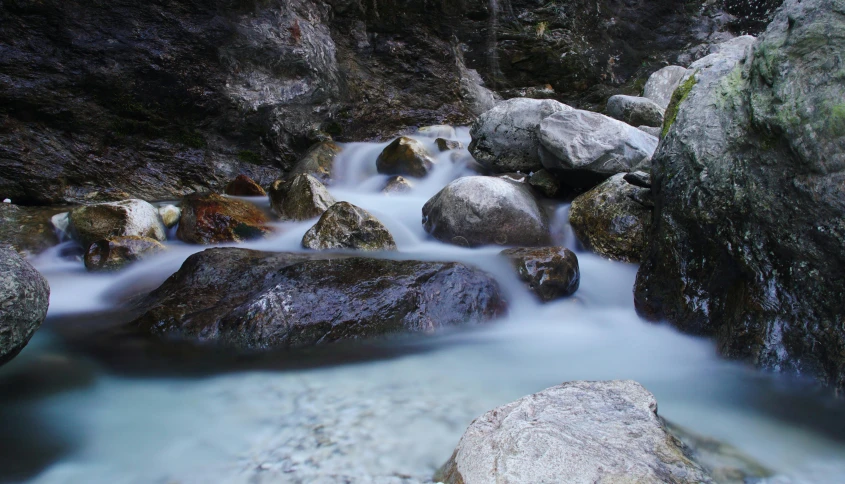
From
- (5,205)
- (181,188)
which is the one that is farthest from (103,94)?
(5,205)

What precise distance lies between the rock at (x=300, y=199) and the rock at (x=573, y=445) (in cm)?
453

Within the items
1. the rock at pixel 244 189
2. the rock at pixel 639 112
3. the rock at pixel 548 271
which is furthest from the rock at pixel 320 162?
the rock at pixel 639 112

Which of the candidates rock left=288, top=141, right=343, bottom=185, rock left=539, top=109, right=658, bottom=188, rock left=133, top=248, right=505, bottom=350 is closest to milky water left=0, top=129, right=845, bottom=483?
rock left=133, top=248, right=505, bottom=350

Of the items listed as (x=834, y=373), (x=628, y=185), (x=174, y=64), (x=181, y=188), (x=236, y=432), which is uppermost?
(x=174, y=64)

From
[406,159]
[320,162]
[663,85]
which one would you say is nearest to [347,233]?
[406,159]

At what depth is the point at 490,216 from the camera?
525cm

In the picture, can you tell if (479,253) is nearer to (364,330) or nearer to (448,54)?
(364,330)

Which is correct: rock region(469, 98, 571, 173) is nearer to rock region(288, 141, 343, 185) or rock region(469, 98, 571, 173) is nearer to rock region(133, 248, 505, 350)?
rock region(288, 141, 343, 185)

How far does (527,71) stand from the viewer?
11406 mm

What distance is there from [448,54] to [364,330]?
29.0 ft

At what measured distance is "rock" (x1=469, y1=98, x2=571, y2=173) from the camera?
650 centimetres

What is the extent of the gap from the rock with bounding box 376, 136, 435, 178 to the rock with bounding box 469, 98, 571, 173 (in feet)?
3.23

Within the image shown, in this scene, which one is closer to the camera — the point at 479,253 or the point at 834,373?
the point at 834,373

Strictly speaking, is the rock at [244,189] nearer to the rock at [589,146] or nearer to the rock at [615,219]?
the rock at [589,146]
